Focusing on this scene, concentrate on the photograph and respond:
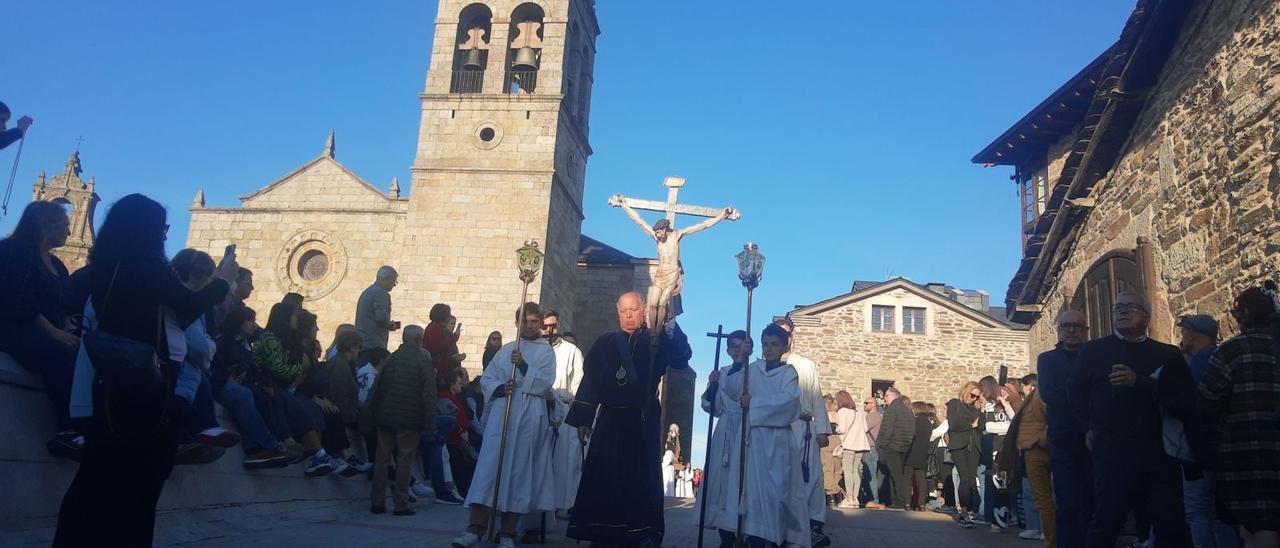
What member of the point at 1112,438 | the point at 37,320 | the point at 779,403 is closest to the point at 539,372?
the point at 779,403

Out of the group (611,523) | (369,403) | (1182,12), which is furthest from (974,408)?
(369,403)

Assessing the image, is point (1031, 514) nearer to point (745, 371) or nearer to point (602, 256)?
point (745, 371)

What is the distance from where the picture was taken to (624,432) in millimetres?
6258

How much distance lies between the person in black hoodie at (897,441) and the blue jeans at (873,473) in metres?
0.93

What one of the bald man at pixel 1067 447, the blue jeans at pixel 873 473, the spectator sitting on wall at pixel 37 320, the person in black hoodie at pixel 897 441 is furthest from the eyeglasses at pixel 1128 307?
the blue jeans at pixel 873 473

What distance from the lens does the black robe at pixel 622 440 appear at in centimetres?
599

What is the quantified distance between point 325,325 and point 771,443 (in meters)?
20.2

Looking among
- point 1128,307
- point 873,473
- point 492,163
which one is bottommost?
point 873,473

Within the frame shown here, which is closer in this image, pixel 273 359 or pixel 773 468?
pixel 773 468

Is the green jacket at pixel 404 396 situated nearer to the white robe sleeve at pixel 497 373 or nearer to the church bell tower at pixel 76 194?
the white robe sleeve at pixel 497 373

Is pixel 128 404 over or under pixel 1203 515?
over

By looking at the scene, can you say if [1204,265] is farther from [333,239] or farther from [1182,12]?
[333,239]

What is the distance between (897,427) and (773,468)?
6934mm

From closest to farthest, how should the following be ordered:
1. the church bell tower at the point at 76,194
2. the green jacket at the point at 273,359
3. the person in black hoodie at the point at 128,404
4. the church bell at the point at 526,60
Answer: the person in black hoodie at the point at 128,404 → the green jacket at the point at 273,359 → the church bell at the point at 526,60 → the church bell tower at the point at 76,194
